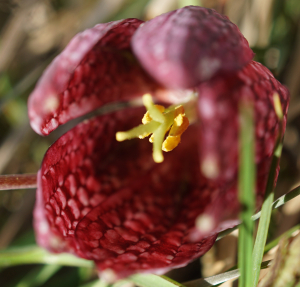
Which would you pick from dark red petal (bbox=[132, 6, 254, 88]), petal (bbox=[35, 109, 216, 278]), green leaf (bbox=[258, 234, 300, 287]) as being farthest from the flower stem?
green leaf (bbox=[258, 234, 300, 287])

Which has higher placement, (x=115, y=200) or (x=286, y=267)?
(x=286, y=267)

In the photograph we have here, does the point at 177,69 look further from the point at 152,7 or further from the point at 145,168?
the point at 152,7

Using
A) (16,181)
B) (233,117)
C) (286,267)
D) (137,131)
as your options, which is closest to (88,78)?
(137,131)

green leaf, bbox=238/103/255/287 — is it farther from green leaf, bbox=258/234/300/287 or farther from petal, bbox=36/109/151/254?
petal, bbox=36/109/151/254

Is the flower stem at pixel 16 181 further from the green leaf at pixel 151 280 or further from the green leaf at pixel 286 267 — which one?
the green leaf at pixel 286 267

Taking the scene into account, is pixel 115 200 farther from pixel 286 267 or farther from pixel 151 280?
pixel 286 267
